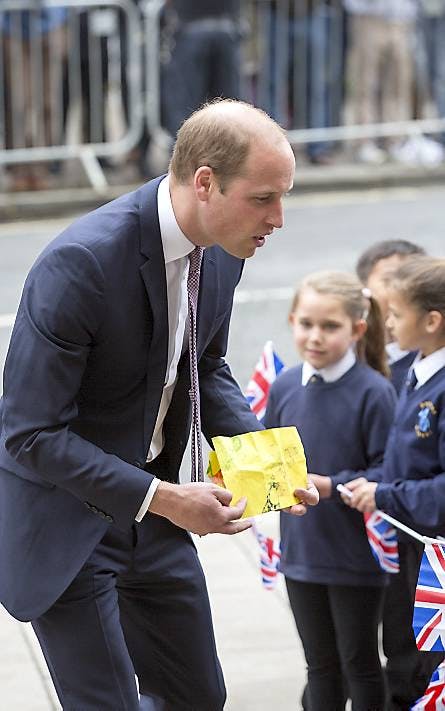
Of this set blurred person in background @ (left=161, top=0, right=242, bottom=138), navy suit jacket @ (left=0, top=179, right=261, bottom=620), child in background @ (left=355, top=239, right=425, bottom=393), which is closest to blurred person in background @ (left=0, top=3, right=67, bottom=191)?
blurred person in background @ (left=161, top=0, right=242, bottom=138)

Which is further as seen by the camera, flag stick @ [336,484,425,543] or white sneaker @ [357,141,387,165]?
white sneaker @ [357,141,387,165]

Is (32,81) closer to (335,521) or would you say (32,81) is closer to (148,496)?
(335,521)

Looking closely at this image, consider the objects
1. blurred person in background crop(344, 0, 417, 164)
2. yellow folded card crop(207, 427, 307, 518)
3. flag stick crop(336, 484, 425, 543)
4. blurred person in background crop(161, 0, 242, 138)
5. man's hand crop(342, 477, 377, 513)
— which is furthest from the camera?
blurred person in background crop(344, 0, 417, 164)

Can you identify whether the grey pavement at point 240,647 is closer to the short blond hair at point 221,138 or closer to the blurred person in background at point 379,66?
the short blond hair at point 221,138

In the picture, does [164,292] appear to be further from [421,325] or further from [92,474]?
[421,325]

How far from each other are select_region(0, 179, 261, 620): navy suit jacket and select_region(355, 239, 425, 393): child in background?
1160 millimetres

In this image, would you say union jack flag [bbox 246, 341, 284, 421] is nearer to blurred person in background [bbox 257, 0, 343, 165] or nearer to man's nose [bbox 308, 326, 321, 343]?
man's nose [bbox 308, 326, 321, 343]

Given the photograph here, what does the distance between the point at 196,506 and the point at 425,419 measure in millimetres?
955

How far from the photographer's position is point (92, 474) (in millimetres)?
3312

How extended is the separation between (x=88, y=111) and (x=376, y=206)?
2508mm

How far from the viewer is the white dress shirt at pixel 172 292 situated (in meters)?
3.43

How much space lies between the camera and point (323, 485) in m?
4.17

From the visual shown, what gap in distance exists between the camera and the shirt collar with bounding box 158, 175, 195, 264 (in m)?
3.43

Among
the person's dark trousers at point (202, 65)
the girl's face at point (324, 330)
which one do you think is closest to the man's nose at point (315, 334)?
→ the girl's face at point (324, 330)
